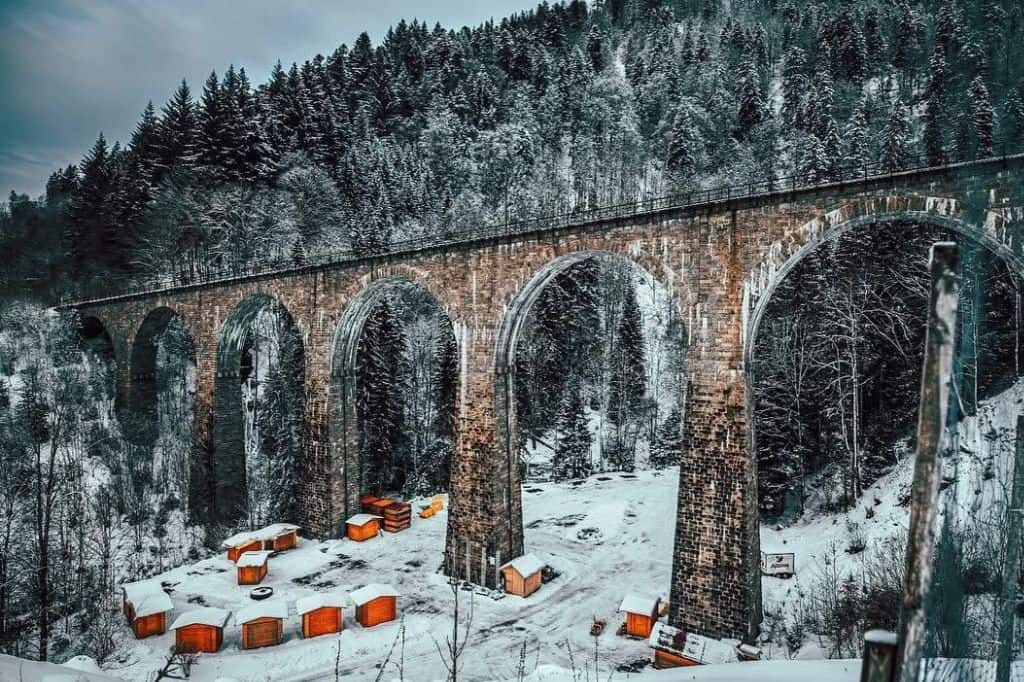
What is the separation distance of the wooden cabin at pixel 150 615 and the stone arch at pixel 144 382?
16.6 m

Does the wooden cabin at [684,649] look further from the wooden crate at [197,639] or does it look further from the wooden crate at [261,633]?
the wooden crate at [197,639]

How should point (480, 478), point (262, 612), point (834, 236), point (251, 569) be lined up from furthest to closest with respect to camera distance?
1. point (251, 569)
2. point (480, 478)
3. point (262, 612)
4. point (834, 236)

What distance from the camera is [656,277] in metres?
12.7

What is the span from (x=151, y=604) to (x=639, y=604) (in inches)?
471

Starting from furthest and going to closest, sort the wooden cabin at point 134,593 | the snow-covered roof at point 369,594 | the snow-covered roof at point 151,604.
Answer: the wooden cabin at point 134,593 → the snow-covered roof at point 369,594 → the snow-covered roof at point 151,604

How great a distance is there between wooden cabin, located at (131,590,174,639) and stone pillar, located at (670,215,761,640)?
12350 mm

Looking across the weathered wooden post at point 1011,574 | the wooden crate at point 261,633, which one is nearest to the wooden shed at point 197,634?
the wooden crate at point 261,633

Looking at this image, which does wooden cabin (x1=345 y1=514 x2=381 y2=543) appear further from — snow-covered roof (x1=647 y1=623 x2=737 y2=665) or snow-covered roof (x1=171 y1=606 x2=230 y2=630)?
snow-covered roof (x1=647 y1=623 x2=737 y2=665)

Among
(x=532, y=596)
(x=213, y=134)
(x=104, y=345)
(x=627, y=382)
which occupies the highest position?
(x=213, y=134)

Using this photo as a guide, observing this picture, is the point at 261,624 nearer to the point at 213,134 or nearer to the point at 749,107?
the point at 213,134

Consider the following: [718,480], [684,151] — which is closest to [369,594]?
[718,480]

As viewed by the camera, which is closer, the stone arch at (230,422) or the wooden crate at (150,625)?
the wooden crate at (150,625)

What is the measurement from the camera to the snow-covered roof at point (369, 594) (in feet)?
43.7

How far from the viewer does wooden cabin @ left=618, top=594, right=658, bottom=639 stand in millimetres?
12367
